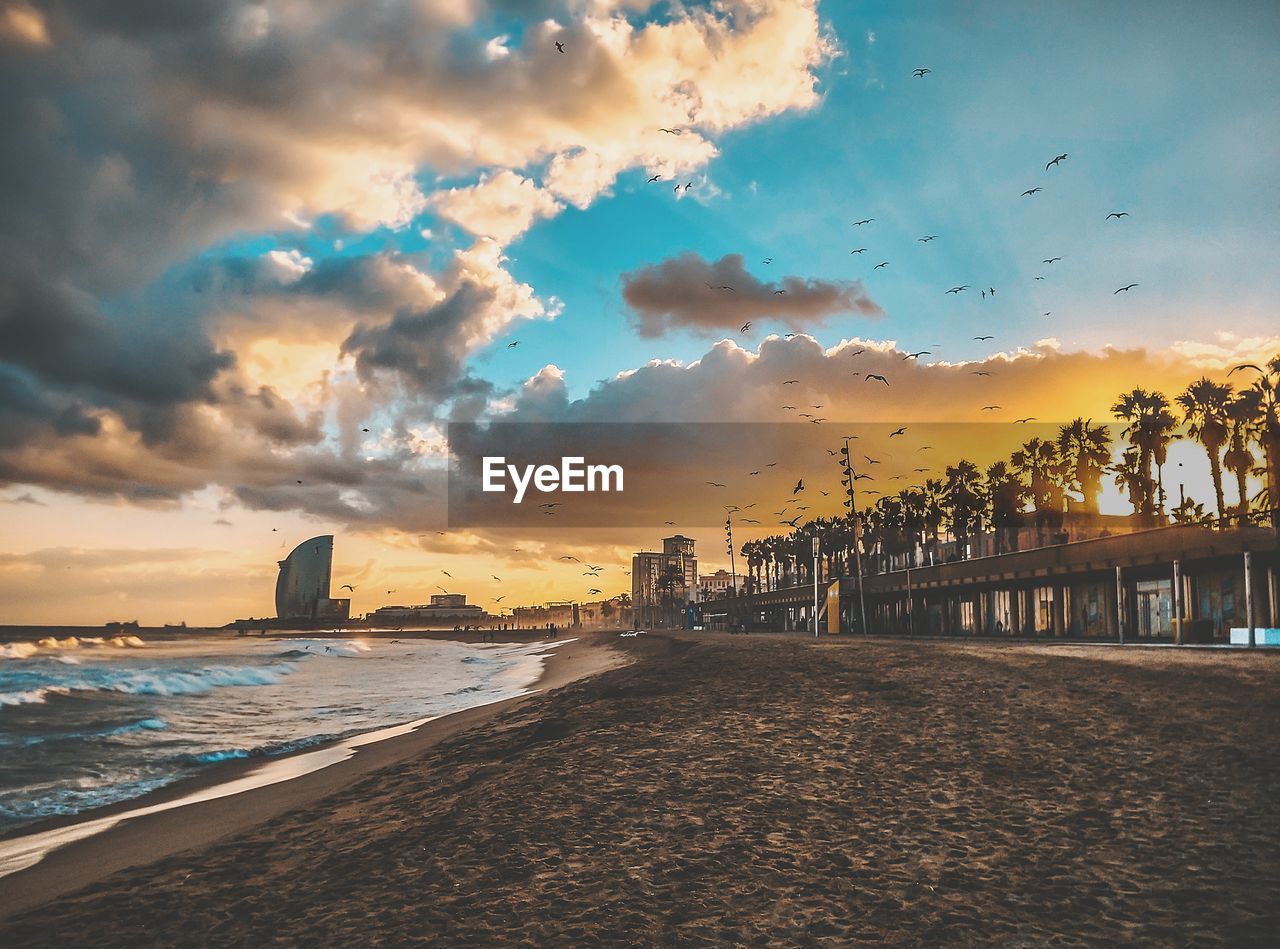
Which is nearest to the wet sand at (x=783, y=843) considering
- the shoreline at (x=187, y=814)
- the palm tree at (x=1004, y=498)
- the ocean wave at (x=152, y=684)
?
the shoreline at (x=187, y=814)

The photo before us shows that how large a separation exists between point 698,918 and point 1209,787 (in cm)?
582

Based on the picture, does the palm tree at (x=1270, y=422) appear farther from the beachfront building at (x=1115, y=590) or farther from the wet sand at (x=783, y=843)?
the wet sand at (x=783, y=843)

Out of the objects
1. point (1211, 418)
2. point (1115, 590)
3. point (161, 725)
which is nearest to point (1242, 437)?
point (1211, 418)

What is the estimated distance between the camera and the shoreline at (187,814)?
28.8 ft

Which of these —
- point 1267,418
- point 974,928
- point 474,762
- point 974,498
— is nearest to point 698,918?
point 974,928

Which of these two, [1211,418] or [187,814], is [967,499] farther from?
[187,814]

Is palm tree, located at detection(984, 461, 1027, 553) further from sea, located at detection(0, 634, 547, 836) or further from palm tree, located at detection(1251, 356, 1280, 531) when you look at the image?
sea, located at detection(0, 634, 547, 836)

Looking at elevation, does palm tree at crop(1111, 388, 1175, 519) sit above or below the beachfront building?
above

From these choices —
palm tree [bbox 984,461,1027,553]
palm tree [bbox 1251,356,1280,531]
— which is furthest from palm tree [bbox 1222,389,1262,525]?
palm tree [bbox 984,461,1027,553]

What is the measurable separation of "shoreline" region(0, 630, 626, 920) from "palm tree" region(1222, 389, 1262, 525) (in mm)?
67500

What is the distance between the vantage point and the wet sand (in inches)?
220

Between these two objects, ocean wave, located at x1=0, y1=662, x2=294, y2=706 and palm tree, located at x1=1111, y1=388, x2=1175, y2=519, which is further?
palm tree, located at x1=1111, y1=388, x2=1175, y2=519

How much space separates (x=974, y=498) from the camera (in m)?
106

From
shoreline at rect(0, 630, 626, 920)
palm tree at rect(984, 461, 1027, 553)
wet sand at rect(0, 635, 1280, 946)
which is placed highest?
palm tree at rect(984, 461, 1027, 553)
